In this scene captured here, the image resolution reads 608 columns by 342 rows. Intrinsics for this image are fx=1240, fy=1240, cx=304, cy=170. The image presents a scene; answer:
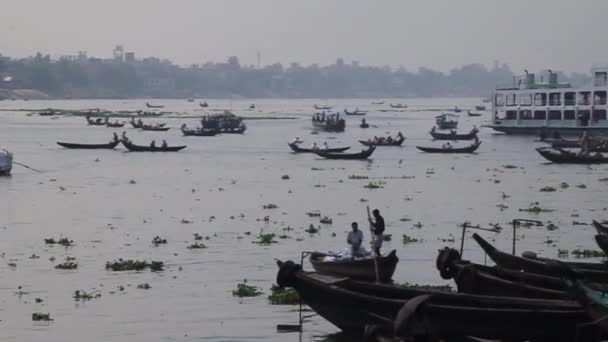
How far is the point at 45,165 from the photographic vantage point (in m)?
74.9

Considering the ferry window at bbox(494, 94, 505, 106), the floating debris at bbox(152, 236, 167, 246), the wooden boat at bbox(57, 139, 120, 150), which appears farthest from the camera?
the ferry window at bbox(494, 94, 505, 106)

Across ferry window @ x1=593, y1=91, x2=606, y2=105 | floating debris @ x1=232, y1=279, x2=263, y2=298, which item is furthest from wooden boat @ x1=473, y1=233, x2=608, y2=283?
ferry window @ x1=593, y1=91, x2=606, y2=105

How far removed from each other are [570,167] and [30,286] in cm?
4811

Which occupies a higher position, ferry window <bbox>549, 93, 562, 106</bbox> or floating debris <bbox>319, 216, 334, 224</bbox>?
ferry window <bbox>549, 93, 562, 106</bbox>

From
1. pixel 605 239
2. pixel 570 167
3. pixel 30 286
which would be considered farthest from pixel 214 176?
pixel 605 239

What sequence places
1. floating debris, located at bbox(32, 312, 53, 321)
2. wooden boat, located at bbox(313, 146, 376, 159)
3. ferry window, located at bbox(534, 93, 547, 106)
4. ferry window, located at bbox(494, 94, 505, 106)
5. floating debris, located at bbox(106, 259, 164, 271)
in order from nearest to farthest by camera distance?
floating debris, located at bbox(32, 312, 53, 321) → floating debris, located at bbox(106, 259, 164, 271) → wooden boat, located at bbox(313, 146, 376, 159) → ferry window, located at bbox(534, 93, 547, 106) → ferry window, located at bbox(494, 94, 505, 106)

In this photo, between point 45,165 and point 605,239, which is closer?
point 605,239

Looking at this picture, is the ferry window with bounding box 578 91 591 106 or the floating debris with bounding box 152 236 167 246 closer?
the floating debris with bounding box 152 236 167 246

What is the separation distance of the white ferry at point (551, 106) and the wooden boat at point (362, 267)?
7345cm

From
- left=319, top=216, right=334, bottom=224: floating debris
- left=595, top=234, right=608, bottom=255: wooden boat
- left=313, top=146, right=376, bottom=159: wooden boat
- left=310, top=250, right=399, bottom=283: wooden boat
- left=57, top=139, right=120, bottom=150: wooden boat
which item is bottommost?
left=57, top=139, right=120, bottom=150: wooden boat

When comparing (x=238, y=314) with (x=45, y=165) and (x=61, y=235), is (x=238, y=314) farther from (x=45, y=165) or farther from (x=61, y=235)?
(x=45, y=165)

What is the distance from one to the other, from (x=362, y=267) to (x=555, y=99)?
8086 cm

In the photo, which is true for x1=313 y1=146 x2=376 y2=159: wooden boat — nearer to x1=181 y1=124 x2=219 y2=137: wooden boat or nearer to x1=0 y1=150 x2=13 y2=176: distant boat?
x1=0 y1=150 x2=13 y2=176: distant boat

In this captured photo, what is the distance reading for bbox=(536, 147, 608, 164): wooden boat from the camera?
69.4 meters
